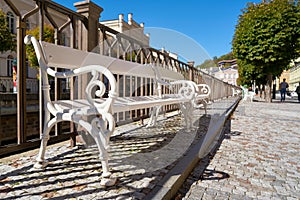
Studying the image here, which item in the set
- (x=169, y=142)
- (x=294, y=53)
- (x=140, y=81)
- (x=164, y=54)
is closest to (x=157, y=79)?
(x=140, y=81)

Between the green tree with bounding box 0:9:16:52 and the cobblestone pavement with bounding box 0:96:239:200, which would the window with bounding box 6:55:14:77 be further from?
the cobblestone pavement with bounding box 0:96:239:200

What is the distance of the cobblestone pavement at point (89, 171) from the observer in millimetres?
1448

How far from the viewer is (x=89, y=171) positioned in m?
1.79

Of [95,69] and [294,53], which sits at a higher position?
[294,53]

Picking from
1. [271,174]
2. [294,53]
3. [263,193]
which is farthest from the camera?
[294,53]

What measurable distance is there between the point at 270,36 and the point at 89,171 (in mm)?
12805

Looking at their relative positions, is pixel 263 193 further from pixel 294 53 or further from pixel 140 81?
pixel 294 53

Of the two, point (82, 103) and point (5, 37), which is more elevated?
point (5, 37)

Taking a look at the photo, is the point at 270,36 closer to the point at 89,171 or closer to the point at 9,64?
the point at 89,171

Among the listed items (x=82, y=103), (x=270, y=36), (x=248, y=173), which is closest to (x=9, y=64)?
(x=270, y=36)

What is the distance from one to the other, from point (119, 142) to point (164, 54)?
2558mm

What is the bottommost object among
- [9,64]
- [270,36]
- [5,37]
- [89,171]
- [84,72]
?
[89,171]

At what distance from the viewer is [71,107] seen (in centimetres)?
179

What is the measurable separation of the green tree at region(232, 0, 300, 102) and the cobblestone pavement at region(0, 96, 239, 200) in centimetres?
1126
